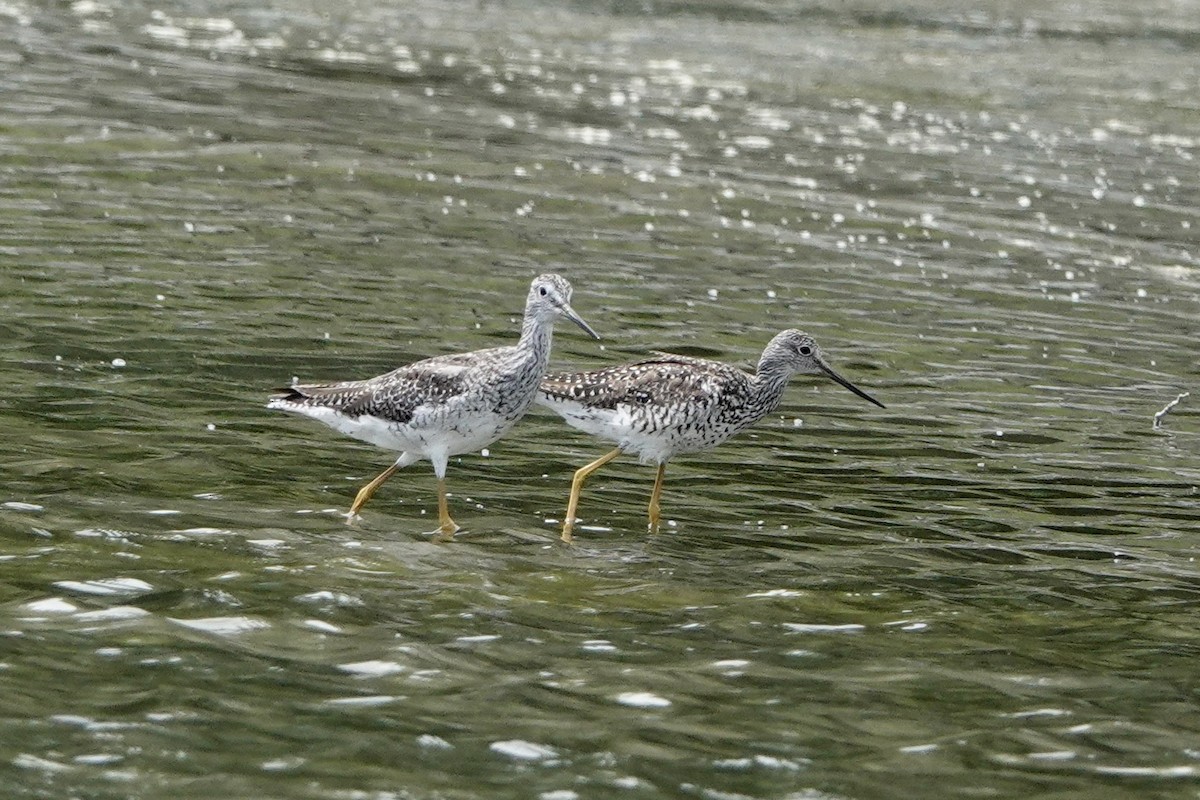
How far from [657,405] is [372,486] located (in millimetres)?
2022

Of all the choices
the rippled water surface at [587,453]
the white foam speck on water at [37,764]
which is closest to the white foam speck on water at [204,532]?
the rippled water surface at [587,453]

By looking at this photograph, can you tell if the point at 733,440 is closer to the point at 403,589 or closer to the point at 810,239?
the point at 403,589

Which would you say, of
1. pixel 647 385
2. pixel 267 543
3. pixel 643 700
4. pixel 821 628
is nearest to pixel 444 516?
pixel 267 543

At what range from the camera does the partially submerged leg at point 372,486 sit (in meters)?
12.7

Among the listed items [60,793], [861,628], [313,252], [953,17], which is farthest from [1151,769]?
[953,17]

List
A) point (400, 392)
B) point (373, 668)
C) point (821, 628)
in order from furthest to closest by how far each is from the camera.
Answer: point (400, 392), point (821, 628), point (373, 668)

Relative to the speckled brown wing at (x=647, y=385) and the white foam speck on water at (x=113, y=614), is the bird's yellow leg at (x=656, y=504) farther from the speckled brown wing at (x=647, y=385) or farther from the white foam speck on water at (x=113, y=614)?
the white foam speck on water at (x=113, y=614)

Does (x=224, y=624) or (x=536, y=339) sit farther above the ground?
(x=536, y=339)

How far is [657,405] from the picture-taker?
13.0 metres

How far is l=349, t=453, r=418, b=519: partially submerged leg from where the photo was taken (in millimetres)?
12727

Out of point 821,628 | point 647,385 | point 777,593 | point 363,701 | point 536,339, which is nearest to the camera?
point 363,701

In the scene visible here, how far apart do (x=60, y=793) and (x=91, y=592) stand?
2548 mm

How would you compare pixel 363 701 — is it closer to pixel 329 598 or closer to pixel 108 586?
pixel 329 598

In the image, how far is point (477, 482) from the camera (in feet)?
45.7
